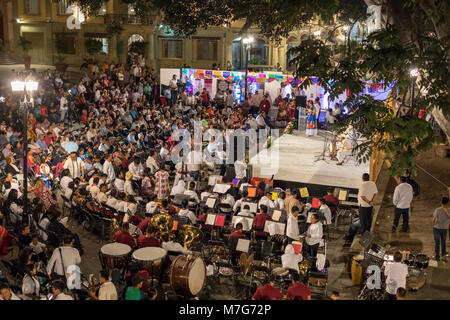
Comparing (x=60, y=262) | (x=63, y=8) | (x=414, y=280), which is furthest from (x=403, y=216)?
(x=63, y=8)

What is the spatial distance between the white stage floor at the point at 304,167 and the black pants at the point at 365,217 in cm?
276

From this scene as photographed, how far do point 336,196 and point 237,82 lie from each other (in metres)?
13.7

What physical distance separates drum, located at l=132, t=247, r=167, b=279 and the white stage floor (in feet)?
23.5

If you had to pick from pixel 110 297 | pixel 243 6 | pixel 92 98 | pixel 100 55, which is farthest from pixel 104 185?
pixel 100 55

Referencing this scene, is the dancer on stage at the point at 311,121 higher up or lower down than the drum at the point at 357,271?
higher up

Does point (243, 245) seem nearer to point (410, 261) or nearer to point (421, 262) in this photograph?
point (410, 261)

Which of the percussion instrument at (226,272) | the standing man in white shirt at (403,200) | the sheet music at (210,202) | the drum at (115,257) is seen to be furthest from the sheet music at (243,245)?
the standing man in white shirt at (403,200)

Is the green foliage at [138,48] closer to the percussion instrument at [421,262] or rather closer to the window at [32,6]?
the window at [32,6]

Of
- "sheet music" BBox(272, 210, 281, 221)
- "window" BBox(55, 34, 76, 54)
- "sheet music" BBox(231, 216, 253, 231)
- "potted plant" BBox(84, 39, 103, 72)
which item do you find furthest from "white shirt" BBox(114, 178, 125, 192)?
"window" BBox(55, 34, 76, 54)

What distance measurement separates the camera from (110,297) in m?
8.48

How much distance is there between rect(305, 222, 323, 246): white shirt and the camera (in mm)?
11422

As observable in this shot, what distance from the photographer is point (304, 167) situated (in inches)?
711

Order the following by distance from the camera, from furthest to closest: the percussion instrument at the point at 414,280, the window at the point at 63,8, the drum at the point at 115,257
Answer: the window at the point at 63,8, the percussion instrument at the point at 414,280, the drum at the point at 115,257

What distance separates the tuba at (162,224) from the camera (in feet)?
37.3
